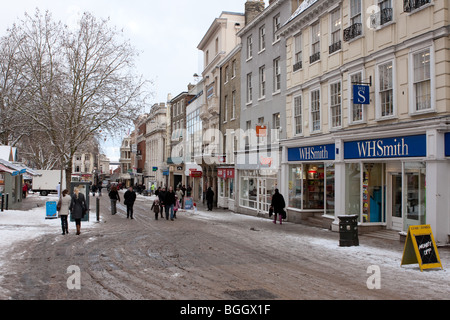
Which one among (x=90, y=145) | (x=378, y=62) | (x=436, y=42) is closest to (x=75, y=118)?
(x=90, y=145)

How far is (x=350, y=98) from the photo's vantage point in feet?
55.6

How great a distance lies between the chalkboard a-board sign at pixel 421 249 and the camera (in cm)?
942

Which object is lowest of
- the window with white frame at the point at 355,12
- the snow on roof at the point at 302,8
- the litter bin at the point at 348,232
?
the litter bin at the point at 348,232

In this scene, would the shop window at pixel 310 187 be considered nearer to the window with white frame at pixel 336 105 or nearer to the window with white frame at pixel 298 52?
the window with white frame at pixel 336 105

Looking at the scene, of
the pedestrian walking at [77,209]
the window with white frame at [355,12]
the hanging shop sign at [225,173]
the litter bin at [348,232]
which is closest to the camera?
the litter bin at [348,232]

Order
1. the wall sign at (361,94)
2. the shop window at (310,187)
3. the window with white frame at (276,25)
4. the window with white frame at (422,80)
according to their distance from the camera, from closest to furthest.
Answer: the window with white frame at (422,80), the wall sign at (361,94), the shop window at (310,187), the window with white frame at (276,25)

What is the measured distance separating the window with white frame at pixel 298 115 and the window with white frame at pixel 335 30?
3580 mm

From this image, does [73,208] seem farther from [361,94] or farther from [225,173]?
[225,173]

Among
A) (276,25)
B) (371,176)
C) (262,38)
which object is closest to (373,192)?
(371,176)

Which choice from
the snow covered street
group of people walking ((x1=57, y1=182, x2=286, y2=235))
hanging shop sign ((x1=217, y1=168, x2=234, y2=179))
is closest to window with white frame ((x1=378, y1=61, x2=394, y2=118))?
the snow covered street

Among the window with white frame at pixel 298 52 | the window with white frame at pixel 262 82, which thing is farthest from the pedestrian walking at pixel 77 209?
the window with white frame at pixel 262 82

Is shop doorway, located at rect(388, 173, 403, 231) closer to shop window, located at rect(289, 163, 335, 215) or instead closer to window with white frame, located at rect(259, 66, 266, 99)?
shop window, located at rect(289, 163, 335, 215)

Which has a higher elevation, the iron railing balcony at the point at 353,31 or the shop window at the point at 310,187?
the iron railing balcony at the point at 353,31

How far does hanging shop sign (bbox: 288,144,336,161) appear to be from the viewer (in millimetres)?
18547
